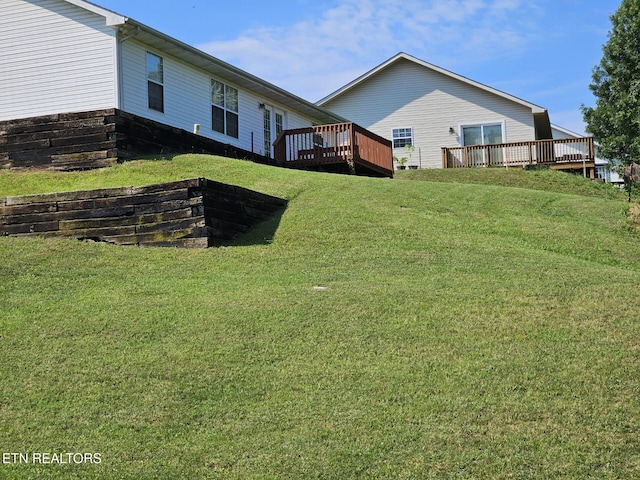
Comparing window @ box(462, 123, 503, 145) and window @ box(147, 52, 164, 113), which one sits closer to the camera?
window @ box(147, 52, 164, 113)

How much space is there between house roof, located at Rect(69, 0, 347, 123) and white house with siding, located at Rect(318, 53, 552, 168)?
6.93 meters

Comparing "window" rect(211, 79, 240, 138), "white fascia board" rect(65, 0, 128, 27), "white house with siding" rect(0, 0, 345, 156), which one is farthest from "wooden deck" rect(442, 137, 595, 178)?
"white fascia board" rect(65, 0, 128, 27)

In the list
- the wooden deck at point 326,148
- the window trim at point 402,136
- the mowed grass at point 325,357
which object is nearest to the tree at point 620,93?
the window trim at point 402,136

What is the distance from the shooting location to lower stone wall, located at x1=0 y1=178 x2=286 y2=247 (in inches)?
417

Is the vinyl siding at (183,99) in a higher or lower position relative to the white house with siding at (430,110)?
lower

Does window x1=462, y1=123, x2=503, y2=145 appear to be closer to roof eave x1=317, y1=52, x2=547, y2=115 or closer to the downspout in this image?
roof eave x1=317, y1=52, x2=547, y2=115

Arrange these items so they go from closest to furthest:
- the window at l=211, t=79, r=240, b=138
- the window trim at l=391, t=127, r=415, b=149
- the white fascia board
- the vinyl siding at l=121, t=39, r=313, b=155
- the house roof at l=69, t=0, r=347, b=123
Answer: the white fascia board, the house roof at l=69, t=0, r=347, b=123, the vinyl siding at l=121, t=39, r=313, b=155, the window at l=211, t=79, r=240, b=138, the window trim at l=391, t=127, r=415, b=149

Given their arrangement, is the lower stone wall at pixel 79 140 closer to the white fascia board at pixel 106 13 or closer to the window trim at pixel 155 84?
the window trim at pixel 155 84

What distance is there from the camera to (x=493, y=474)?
487cm

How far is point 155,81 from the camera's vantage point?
17484mm

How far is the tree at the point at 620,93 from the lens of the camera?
24.8m

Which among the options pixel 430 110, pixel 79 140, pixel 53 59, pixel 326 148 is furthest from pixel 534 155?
pixel 79 140

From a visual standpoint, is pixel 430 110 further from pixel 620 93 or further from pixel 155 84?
pixel 155 84

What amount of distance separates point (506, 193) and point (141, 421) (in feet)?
34.7
